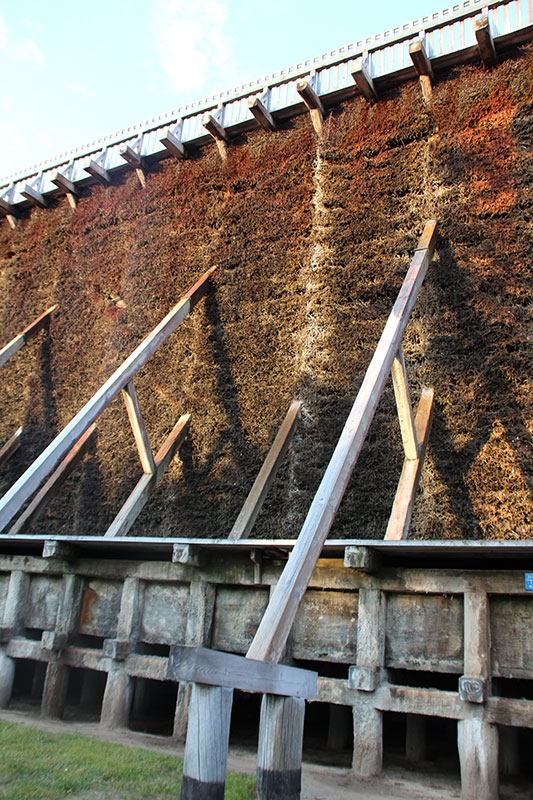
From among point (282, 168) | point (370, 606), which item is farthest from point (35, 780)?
point (282, 168)

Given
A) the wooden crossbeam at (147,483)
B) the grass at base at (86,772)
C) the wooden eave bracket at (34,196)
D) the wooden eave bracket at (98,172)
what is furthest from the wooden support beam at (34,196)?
the grass at base at (86,772)

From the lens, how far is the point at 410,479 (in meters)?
6.89

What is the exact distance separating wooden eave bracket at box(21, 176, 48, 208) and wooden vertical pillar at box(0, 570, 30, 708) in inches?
346

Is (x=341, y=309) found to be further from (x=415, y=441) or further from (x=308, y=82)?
(x=308, y=82)

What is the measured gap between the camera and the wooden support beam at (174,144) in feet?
37.4

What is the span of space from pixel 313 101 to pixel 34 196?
6.58 metres

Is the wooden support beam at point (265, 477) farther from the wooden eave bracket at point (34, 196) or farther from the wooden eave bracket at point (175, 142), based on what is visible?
the wooden eave bracket at point (34, 196)

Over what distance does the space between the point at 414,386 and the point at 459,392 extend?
1.80 feet

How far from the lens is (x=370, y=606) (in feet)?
18.4

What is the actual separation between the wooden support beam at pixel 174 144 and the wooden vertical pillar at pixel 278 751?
9.80 meters

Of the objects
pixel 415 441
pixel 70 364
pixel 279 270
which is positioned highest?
pixel 279 270

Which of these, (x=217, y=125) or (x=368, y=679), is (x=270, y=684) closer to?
(x=368, y=679)

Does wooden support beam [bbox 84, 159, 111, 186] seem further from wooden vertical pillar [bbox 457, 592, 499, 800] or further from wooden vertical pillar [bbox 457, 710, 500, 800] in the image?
wooden vertical pillar [bbox 457, 710, 500, 800]

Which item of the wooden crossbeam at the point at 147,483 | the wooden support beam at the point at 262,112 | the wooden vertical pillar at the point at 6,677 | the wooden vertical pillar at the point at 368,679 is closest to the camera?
the wooden vertical pillar at the point at 368,679
